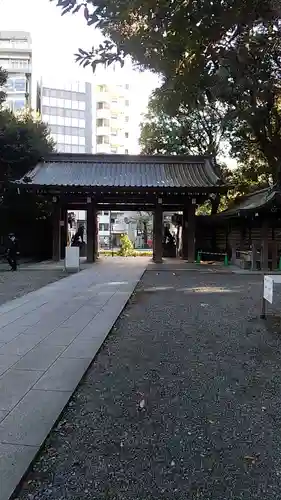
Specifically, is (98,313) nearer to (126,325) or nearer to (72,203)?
(126,325)

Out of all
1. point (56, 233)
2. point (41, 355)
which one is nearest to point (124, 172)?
point (56, 233)

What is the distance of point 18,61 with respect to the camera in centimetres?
6200

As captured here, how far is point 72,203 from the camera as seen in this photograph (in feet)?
70.2

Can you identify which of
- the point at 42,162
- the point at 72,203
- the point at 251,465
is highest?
the point at 42,162

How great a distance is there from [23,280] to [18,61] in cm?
5708

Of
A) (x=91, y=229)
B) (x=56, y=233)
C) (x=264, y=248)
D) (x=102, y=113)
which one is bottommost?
(x=264, y=248)

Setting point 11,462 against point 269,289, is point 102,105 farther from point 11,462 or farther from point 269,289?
point 11,462

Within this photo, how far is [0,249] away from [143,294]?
1240cm

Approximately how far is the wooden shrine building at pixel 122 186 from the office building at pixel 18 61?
37658mm

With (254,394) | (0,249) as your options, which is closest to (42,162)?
(0,249)

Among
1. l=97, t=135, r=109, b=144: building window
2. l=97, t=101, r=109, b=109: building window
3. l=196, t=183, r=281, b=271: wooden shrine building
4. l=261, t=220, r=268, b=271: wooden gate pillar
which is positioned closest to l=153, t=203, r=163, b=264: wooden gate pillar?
l=196, t=183, r=281, b=271: wooden shrine building

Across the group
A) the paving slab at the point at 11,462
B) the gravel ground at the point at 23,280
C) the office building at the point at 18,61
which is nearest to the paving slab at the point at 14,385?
the paving slab at the point at 11,462

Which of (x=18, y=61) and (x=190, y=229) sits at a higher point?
(x=18, y=61)

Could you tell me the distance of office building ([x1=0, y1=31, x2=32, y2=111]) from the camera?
189 ft
